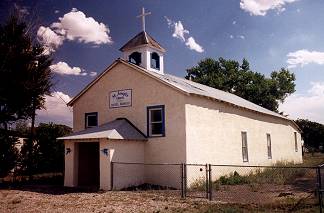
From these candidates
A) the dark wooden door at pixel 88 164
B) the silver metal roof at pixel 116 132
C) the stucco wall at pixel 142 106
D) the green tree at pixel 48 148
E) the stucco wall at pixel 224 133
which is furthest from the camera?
the green tree at pixel 48 148

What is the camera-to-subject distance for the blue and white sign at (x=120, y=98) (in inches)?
838

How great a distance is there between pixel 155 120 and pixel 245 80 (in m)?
38.7

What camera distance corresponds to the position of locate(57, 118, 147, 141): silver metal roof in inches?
710

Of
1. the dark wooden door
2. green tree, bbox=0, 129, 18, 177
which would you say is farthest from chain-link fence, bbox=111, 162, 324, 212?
green tree, bbox=0, 129, 18, 177

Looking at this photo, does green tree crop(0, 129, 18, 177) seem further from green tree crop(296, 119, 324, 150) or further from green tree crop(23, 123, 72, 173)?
green tree crop(296, 119, 324, 150)

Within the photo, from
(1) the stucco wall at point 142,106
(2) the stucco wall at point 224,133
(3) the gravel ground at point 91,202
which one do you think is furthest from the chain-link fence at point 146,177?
(3) the gravel ground at point 91,202

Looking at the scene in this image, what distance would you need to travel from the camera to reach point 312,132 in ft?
199

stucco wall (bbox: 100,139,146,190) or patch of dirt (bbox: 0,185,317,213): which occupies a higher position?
stucco wall (bbox: 100,139,146,190)

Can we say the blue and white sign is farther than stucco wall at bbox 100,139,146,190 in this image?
Yes

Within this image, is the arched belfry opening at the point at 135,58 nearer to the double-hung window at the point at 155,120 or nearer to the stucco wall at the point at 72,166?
the double-hung window at the point at 155,120

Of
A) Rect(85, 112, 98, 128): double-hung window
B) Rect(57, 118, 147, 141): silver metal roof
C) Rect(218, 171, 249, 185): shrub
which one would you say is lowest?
Rect(218, 171, 249, 185): shrub

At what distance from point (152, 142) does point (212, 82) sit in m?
35.4

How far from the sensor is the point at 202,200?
1412 cm

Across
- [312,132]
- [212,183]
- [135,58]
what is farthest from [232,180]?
[312,132]
